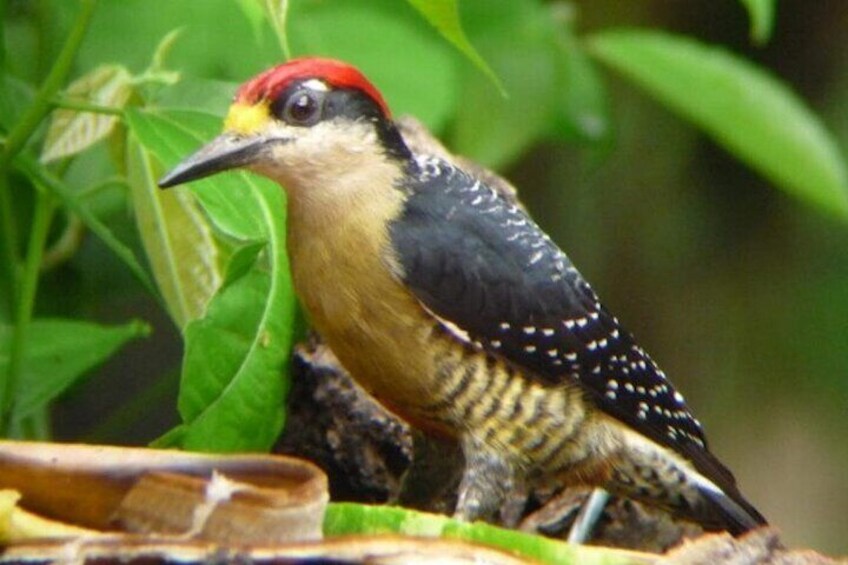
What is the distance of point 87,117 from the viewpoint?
6.15 feet

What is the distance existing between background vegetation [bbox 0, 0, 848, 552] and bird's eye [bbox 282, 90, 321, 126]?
3.4 inches

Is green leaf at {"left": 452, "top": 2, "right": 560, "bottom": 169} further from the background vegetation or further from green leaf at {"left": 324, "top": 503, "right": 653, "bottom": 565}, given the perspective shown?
green leaf at {"left": 324, "top": 503, "right": 653, "bottom": 565}

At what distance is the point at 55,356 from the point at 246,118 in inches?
14.7

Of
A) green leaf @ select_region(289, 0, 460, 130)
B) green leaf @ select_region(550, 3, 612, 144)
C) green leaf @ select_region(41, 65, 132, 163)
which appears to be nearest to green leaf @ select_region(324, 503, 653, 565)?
green leaf @ select_region(41, 65, 132, 163)

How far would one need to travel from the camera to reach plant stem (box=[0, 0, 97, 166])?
1.71m

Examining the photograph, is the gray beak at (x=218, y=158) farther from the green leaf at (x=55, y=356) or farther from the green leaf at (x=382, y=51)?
the green leaf at (x=382, y=51)

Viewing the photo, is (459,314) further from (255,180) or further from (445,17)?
(445,17)

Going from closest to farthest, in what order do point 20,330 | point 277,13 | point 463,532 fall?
point 463,532
point 277,13
point 20,330

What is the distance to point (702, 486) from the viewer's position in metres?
2.05

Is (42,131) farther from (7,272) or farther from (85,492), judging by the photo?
(85,492)

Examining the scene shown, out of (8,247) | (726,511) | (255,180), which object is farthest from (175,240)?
(726,511)

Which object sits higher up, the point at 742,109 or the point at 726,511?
the point at 742,109

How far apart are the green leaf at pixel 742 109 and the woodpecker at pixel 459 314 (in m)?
0.50

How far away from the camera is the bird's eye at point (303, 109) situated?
5.99ft
